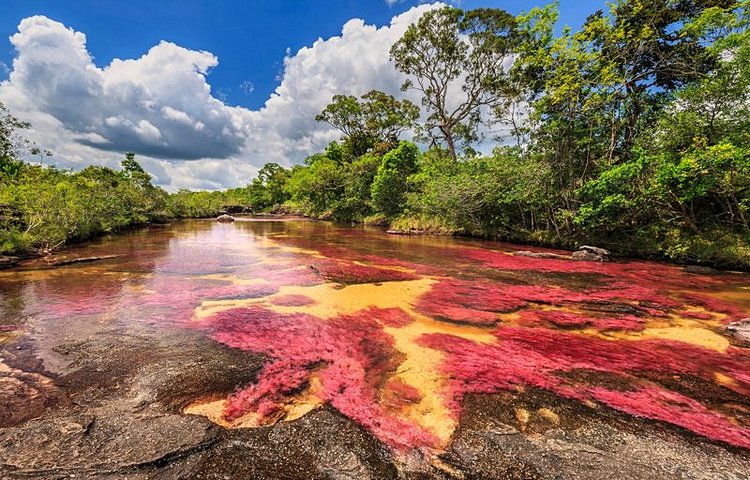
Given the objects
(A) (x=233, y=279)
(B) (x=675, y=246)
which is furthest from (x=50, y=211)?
(B) (x=675, y=246)

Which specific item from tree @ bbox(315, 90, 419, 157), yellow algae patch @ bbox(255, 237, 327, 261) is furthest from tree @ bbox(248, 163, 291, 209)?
yellow algae patch @ bbox(255, 237, 327, 261)

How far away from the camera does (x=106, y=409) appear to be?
346cm

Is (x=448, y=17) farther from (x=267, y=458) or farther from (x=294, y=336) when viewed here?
(x=267, y=458)

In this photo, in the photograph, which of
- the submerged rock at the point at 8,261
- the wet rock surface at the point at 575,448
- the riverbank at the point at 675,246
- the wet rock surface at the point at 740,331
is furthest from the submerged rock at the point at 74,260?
the riverbank at the point at 675,246

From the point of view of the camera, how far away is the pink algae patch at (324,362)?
3.43m

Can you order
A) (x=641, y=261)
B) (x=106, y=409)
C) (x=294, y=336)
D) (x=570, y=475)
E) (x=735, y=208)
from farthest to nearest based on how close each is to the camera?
(x=641, y=261)
(x=735, y=208)
(x=294, y=336)
(x=106, y=409)
(x=570, y=475)

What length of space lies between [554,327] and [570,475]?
12.8 feet

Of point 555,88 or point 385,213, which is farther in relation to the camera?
point 385,213

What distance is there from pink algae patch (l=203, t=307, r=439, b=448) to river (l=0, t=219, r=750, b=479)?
3 centimetres

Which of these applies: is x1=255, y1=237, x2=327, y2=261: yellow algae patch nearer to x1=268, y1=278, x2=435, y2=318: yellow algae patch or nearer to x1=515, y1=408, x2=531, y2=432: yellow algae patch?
x1=268, y1=278, x2=435, y2=318: yellow algae patch

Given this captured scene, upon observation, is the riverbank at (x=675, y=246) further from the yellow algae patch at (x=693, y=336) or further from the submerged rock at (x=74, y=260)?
the submerged rock at (x=74, y=260)

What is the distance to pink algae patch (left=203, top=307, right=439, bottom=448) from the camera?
3.43 m

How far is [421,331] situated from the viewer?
5.92 m

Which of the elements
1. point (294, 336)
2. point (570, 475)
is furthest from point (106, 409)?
point (570, 475)
